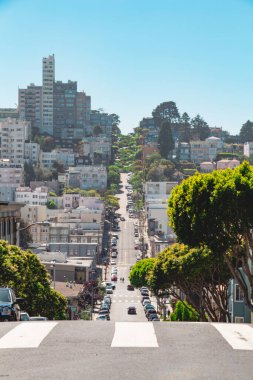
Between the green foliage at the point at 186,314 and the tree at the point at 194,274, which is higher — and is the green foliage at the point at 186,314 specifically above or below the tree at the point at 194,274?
below

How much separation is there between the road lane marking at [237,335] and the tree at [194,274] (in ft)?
81.9

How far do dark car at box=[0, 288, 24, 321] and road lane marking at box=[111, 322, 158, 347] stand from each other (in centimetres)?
233

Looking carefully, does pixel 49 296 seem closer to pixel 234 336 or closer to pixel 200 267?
pixel 200 267

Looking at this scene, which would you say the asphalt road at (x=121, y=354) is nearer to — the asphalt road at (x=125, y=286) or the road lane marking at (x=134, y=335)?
the road lane marking at (x=134, y=335)

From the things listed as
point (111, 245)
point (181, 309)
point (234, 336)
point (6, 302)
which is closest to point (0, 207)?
point (181, 309)

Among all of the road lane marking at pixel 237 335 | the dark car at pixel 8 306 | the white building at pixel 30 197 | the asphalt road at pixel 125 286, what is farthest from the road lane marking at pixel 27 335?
the white building at pixel 30 197

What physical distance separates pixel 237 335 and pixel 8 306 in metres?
4.18

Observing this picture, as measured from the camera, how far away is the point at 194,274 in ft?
140

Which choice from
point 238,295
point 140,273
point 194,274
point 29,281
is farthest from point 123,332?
point 140,273

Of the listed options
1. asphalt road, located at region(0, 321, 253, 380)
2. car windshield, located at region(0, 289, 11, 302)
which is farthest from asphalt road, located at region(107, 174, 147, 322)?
asphalt road, located at region(0, 321, 253, 380)

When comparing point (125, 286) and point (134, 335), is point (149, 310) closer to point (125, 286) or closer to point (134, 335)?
point (125, 286)

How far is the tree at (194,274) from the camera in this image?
133 feet

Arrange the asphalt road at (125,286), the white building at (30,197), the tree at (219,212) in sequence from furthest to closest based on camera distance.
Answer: the white building at (30,197) → the asphalt road at (125,286) → the tree at (219,212)

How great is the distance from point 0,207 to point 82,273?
60766 millimetres
